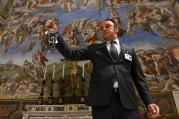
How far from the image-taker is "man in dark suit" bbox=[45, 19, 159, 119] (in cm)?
272

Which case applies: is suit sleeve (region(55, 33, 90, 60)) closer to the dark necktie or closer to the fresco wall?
the dark necktie

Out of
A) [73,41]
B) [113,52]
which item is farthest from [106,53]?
[73,41]

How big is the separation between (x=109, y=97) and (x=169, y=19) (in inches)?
246

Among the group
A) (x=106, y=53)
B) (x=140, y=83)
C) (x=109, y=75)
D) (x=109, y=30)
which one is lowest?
(x=140, y=83)

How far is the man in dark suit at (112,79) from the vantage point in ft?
8.93

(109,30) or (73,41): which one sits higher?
(73,41)

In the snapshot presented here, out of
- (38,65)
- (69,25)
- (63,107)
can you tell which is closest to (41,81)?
(38,65)

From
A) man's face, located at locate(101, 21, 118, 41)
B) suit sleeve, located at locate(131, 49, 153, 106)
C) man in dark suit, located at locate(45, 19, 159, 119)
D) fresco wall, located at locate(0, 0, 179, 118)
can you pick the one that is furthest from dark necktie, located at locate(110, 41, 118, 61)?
fresco wall, located at locate(0, 0, 179, 118)

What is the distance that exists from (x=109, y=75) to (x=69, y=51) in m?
0.58

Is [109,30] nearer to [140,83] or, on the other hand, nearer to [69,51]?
[69,51]

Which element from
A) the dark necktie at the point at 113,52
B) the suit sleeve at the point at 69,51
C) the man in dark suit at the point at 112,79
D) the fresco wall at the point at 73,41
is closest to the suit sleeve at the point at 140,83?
the man in dark suit at the point at 112,79

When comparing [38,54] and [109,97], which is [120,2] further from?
[109,97]

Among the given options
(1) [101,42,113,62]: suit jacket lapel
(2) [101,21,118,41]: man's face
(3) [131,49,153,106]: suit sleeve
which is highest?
(2) [101,21,118,41]: man's face

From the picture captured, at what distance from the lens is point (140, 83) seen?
3031mm
